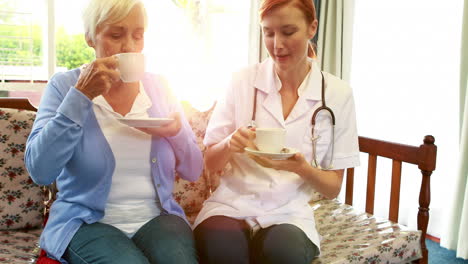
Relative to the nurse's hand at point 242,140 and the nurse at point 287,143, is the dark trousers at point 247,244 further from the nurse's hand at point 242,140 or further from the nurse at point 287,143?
the nurse's hand at point 242,140

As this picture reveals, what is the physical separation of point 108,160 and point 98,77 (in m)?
0.25

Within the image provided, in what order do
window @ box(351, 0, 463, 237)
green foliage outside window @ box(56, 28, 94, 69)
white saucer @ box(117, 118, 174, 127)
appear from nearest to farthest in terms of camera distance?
white saucer @ box(117, 118, 174, 127) < window @ box(351, 0, 463, 237) < green foliage outside window @ box(56, 28, 94, 69)

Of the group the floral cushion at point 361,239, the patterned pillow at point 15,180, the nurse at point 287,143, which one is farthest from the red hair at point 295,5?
the patterned pillow at point 15,180

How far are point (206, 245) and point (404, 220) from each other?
7.88ft

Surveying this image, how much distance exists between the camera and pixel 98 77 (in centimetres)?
124

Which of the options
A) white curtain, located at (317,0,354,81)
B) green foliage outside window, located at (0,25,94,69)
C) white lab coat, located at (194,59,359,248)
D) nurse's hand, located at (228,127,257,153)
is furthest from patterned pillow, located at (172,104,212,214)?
white curtain, located at (317,0,354,81)

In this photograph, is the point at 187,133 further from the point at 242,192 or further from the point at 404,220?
the point at 404,220

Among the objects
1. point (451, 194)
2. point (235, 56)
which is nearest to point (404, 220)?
point (451, 194)

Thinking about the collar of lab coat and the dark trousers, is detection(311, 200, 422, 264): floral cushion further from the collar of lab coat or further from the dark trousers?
the collar of lab coat

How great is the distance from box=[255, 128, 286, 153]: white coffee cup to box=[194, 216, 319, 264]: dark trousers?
0.28 metres

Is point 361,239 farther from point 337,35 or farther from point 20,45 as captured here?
point 20,45

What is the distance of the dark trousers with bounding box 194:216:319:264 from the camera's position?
1360 mm

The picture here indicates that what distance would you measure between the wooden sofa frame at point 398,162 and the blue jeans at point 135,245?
0.80 meters

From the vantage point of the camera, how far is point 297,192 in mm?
1597
